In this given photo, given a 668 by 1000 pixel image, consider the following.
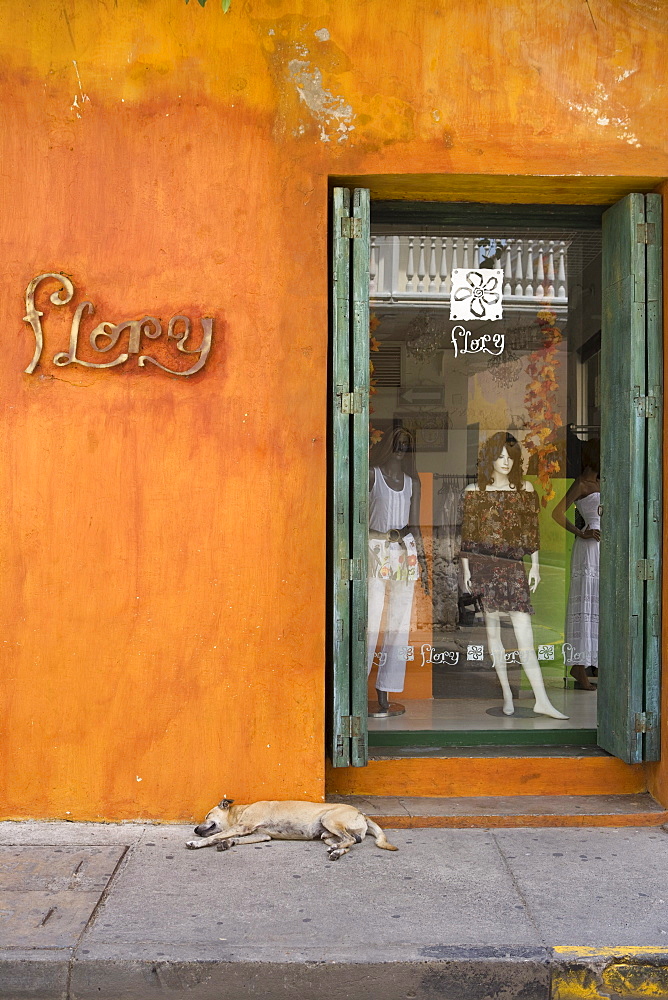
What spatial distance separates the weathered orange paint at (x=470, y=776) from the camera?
199 inches

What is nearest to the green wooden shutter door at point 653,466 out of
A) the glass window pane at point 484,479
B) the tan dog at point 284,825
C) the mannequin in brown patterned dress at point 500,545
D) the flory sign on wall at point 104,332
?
the glass window pane at point 484,479

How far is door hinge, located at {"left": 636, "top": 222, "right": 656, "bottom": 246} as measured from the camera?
16.2 ft

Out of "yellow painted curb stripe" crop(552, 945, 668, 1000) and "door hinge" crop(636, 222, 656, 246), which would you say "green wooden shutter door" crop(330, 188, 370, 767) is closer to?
"door hinge" crop(636, 222, 656, 246)

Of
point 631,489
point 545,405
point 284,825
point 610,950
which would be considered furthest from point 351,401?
point 610,950

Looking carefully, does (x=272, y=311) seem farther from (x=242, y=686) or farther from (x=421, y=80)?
(x=242, y=686)

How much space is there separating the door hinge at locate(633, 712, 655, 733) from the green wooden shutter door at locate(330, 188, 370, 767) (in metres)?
1.45

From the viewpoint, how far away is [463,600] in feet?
18.6

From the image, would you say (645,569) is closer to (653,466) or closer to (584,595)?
(653,466)

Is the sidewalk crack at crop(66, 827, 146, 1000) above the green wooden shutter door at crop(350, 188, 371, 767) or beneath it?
beneath

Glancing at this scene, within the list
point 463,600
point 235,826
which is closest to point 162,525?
point 235,826

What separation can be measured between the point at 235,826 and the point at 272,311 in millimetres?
2616

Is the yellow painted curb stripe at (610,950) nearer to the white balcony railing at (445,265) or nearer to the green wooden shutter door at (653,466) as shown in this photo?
the green wooden shutter door at (653,466)

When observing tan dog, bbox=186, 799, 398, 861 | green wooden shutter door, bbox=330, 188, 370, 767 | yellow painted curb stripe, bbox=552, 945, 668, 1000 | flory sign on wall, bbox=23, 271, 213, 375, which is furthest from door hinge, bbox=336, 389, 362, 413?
yellow painted curb stripe, bbox=552, 945, 668, 1000

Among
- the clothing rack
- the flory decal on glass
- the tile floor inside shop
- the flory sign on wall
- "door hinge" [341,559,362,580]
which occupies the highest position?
the flory decal on glass
